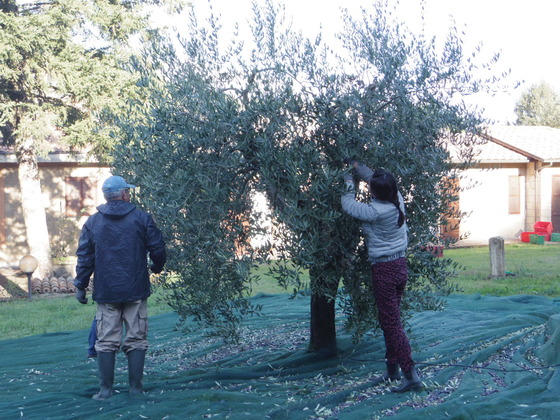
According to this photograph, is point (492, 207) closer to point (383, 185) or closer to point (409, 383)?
point (409, 383)

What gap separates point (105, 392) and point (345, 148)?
3089mm

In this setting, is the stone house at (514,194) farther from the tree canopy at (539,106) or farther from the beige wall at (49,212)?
the tree canopy at (539,106)

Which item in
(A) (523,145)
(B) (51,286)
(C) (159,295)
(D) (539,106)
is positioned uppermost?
(D) (539,106)

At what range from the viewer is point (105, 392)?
19.2 feet

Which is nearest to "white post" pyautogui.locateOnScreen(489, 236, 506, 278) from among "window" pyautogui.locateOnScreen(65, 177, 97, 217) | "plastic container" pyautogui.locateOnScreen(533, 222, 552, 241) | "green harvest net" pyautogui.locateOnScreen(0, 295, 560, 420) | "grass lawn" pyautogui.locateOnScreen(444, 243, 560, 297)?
"grass lawn" pyautogui.locateOnScreen(444, 243, 560, 297)

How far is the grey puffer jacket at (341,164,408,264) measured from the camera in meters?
5.26

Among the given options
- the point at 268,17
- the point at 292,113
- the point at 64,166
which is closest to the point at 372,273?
the point at 292,113

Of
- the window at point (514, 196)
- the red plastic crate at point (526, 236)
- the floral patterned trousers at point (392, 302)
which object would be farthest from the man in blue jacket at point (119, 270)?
the window at point (514, 196)

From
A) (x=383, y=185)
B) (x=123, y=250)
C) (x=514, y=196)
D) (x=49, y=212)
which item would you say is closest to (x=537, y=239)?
(x=514, y=196)

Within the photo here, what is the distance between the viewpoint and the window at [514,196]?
24891 millimetres

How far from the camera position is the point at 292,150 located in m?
5.43

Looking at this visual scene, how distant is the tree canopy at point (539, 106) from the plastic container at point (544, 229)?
30678 mm

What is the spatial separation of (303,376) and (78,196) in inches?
648

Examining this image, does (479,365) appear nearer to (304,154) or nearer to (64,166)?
(304,154)
